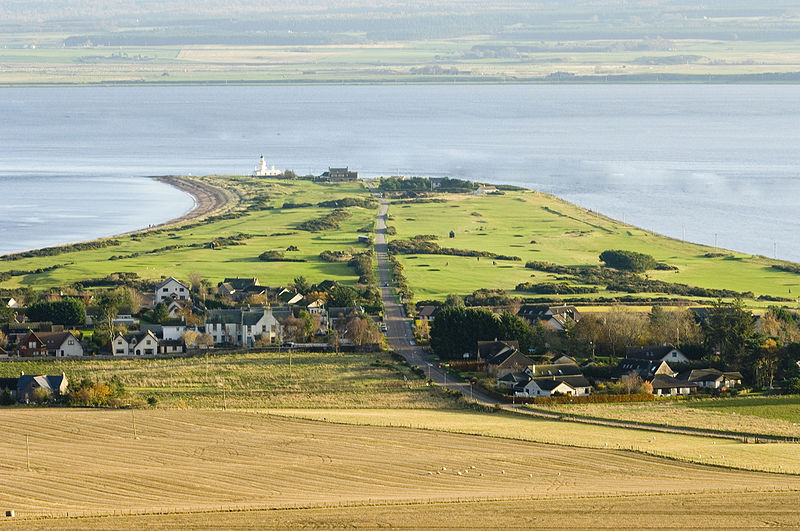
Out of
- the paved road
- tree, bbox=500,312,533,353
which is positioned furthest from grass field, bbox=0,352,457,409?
tree, bbox=500,312,533,353

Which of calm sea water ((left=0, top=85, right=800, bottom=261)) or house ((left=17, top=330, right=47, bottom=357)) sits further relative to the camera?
calm sea water ((left=0, top=85, right=800, bottom=261))

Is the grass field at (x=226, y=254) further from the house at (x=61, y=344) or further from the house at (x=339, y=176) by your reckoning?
the house at (x=339, y=176)

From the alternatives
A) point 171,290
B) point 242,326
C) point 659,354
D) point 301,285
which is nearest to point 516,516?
point 659,354

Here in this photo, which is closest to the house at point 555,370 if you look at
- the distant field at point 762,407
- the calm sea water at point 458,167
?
the distant field at point 762,407

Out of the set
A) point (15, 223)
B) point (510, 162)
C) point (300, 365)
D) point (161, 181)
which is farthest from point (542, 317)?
point (510, 162)

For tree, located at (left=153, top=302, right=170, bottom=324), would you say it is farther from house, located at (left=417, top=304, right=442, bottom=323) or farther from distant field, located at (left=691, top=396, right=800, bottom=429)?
distant field, located at (left=691, top=396, right=800, bottom=429)

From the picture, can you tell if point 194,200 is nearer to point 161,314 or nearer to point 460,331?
point 161,314
